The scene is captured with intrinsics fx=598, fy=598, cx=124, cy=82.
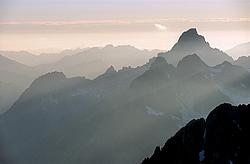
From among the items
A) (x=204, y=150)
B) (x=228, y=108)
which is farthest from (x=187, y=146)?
(x=228, y=108)

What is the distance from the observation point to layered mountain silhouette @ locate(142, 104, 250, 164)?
140875 millimetres

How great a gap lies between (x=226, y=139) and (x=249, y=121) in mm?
7339

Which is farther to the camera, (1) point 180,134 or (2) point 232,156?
(1) point 180,134

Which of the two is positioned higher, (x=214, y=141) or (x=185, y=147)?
(x=214, y=141)

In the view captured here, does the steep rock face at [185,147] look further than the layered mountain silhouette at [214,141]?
Yes

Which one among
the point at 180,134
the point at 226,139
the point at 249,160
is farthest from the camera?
the point at 180,134

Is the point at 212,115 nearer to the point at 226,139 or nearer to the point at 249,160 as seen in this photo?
the point at 226,139

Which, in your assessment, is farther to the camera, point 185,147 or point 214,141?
point 185,147

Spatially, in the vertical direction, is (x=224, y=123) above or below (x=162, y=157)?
above

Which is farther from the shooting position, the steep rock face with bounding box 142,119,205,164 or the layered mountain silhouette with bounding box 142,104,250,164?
the steep rock face with bounding box 142,119,205,164

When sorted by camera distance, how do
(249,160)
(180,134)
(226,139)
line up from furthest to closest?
1. (180,134)
2. (226,139)
3. (249,160)

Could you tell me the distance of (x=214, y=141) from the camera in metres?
146

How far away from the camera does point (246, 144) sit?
140 metres

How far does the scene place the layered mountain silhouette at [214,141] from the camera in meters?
141
